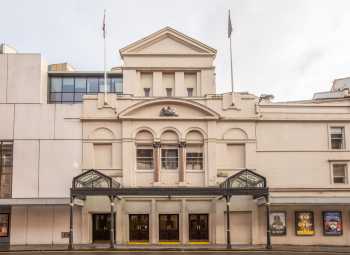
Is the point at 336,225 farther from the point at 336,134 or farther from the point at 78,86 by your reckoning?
the point at 78,86

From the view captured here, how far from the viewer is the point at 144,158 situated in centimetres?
4203

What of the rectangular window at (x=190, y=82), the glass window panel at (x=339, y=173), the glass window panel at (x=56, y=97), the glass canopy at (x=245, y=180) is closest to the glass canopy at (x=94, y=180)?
the glass canopy at (x=245, y=180)

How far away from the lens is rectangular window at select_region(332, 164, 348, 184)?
42.6m

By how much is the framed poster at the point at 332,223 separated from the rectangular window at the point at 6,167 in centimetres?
2418

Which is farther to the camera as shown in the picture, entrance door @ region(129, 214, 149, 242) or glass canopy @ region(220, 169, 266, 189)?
entrance door @ region(129, 214, 149, 242)

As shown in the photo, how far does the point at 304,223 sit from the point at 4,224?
75.1 ft

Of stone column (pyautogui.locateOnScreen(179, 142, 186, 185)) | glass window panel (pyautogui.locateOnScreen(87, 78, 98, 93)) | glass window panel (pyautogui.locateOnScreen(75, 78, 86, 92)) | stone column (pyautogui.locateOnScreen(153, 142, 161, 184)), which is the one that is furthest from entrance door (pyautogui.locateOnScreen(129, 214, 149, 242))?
glass window panel (pyautogui.locateOnScreen(75, 78, 86, 92))

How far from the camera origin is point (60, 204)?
128ft

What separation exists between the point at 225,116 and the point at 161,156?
19.5 feet

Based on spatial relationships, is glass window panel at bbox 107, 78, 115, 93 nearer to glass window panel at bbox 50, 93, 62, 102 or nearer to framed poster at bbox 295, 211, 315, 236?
glass window panel at bbox 50, 93, 62, 102

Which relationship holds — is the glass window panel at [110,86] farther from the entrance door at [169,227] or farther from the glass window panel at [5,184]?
the entrance door at [169,227]

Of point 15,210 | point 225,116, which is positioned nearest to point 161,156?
point 225,116

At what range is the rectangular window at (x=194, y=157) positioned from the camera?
42.1 metres

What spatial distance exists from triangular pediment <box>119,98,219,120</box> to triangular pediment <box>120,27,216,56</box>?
4.56 metres
